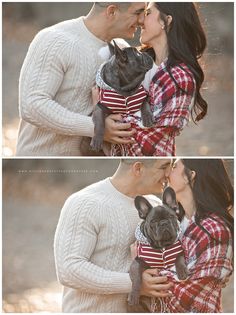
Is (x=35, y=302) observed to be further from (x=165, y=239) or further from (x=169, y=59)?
(x=169, y=59)

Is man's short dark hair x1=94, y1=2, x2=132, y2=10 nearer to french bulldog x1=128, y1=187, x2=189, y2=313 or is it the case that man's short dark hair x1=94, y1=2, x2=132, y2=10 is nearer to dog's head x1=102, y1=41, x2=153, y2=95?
dog's head x1=102, y1=41, x2=153, y2=95

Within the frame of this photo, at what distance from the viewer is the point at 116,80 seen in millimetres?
3000

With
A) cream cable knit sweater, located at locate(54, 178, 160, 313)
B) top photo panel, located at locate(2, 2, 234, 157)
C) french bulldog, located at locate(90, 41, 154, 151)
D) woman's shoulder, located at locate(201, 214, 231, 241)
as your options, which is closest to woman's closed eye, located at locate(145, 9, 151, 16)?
top photo panel, located at locate(2, 2, 234, 157)

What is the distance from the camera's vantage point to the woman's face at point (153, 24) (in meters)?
3.06

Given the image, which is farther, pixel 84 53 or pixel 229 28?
pixel 229 28

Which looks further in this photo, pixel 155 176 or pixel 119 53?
pixel 155 176

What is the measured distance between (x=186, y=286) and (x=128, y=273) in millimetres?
172

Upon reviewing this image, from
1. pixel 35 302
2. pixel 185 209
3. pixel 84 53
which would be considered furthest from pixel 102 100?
pixel 35 302

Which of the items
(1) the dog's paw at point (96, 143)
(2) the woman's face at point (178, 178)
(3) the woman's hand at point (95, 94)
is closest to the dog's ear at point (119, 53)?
(3) the woman's hand at point (95, 94)

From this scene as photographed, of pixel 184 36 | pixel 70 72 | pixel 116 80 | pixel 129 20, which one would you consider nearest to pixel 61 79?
pixel 70 72

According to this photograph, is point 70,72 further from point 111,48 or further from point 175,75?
point 175,75

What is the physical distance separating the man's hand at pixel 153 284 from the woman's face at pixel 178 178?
0.81 ft

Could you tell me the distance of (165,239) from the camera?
3.07 meters

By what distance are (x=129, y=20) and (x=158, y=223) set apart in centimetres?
57
